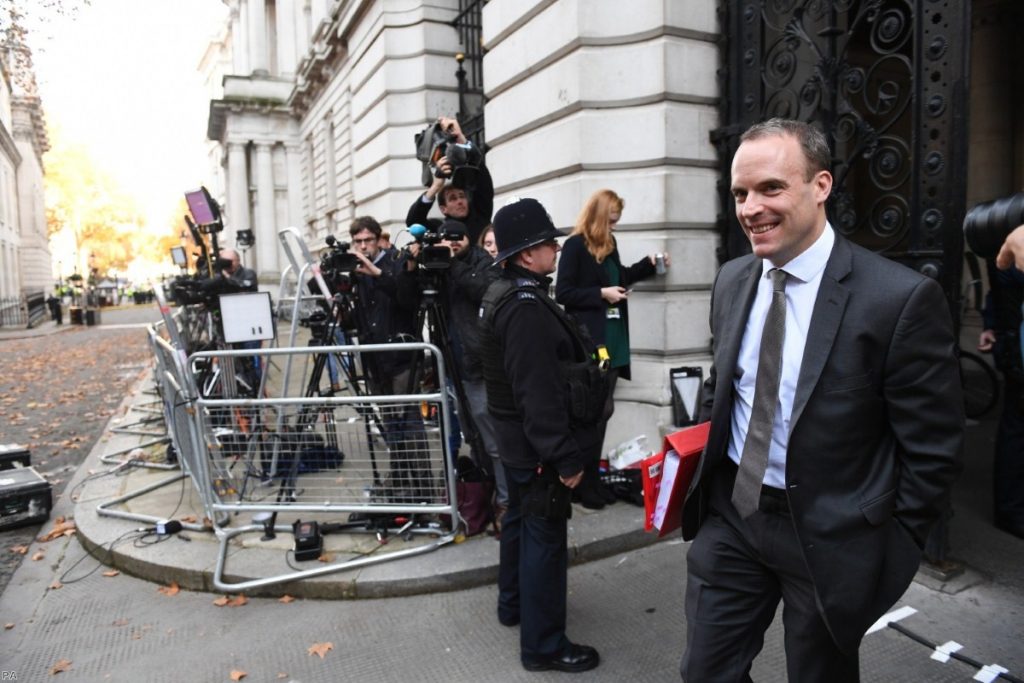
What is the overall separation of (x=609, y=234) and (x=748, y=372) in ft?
10.7

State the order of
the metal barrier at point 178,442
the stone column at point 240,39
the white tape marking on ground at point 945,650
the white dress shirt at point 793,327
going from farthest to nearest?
the stone column at point 240,39, the metal barrier at point 178,442, the white tape marking on ground at point 945,650, the white dress shirt at point 793,327

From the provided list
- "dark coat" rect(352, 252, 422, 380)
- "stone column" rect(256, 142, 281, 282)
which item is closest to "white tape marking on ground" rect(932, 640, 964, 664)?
"dark coat" rect(352, 252, 422, 380)

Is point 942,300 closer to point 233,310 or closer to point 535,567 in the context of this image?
point 535,567

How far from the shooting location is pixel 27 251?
5372cm

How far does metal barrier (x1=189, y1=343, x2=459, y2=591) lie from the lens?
4250mm

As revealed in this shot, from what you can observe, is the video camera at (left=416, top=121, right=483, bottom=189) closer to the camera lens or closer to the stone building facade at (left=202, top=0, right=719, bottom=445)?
the stone building facade at (left=202, top=0, right=719, bottom=445)

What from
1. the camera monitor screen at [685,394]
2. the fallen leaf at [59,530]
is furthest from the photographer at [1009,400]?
the fallen leaf at [59,530]

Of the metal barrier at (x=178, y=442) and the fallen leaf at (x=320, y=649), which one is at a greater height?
the metal barrier at (x=178, y=442)

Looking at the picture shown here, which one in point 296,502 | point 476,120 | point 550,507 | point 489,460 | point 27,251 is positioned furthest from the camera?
point 27,251

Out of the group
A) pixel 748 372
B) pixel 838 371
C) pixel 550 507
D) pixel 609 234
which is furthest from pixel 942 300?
pixel 609 234

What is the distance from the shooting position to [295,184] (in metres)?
29.2

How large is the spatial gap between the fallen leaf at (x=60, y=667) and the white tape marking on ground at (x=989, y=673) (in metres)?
4.29

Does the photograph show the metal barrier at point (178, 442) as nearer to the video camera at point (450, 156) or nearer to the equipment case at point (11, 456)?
the equipment case at point (11, 456)

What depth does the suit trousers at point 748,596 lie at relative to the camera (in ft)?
6.68
